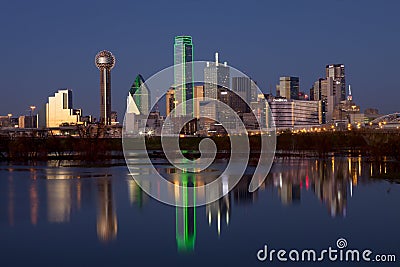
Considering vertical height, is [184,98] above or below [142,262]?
above

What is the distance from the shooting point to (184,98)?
178000mm

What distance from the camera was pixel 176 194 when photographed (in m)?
25.3

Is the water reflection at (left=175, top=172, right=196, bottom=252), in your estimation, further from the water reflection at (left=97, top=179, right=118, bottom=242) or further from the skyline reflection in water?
the water reflection at (left=97, top=179, right=118, bottom=242)

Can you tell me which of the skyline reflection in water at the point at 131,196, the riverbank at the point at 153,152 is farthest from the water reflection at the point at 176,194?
the riverbank at the point at 153,152

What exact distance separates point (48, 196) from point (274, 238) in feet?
39.8

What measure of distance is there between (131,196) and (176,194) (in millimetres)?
2053

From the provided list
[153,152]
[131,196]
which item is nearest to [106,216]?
[131,196]

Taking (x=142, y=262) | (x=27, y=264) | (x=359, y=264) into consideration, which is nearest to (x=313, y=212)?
(x=359, y=264)

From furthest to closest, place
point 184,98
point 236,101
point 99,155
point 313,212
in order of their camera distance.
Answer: point 236,101 < point 184,98 < point 99,155 < point 313,212

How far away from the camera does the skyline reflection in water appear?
60.7 ft

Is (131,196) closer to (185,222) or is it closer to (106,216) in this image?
(106,216)

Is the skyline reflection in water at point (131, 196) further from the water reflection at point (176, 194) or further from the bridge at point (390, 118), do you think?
the bridge at point (390, 118)

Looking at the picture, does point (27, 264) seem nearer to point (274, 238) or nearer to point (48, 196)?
point (274, 238)

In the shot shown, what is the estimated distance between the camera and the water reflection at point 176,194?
18812 mm
